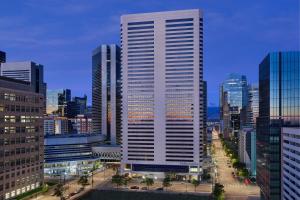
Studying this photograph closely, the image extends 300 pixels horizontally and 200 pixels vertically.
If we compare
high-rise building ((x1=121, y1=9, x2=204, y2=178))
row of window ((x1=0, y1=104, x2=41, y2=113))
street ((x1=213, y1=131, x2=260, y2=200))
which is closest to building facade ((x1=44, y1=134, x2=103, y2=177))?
high-rise building ((x1=121, y1=9, x2=204, y2=178))

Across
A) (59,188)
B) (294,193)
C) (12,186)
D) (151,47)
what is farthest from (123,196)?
(151,47)

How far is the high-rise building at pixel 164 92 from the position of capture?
511 feet

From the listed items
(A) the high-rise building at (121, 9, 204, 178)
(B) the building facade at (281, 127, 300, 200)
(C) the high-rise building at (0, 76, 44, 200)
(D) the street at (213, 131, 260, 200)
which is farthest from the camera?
(A) the high-rise building at (121, 9, 204, 178)

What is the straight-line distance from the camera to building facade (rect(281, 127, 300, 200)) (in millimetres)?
75000

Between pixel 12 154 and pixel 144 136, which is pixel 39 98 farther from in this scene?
pixel 144 136

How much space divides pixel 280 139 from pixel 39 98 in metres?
92.9

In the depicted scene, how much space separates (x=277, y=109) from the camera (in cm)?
9419

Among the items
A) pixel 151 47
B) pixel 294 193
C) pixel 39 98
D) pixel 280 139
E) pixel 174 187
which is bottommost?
pixel 174 187

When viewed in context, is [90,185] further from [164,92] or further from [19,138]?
[164,92]

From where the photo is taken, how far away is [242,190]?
12900 cm

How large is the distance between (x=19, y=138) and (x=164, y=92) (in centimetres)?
6940

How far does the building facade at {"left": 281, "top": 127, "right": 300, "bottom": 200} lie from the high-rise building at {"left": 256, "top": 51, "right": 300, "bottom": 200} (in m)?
2.22

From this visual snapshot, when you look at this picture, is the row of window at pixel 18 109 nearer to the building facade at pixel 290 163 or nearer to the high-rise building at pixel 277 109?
the high-rise building at pixel 277 109

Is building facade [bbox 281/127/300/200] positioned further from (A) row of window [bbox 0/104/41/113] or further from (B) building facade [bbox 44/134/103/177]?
(B) building facade [bbox 44/134/103/177]
